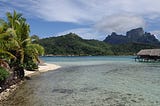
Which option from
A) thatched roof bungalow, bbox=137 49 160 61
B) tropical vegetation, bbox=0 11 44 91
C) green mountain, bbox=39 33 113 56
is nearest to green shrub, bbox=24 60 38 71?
tropical vegetation, bbox=0 11 44 91

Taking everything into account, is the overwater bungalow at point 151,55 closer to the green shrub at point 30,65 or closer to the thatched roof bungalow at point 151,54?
the thatched roof bungalow at point 151,54

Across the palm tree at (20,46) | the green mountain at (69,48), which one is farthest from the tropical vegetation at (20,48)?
the green mountain at (69,48)

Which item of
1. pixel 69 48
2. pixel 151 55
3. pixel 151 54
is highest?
pixel 69 48

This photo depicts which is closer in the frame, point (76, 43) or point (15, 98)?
point (15, 98)

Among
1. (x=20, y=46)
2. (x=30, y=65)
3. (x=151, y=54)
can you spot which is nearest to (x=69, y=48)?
(x=151, y=54)

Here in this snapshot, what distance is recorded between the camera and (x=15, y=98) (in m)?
18.8

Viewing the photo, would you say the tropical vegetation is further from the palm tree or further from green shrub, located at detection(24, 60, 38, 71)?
green shrub, located at detection(24, 60, 38, 71)

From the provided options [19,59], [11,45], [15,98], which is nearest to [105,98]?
[15,98]

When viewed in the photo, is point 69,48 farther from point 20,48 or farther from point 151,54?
point 20,48

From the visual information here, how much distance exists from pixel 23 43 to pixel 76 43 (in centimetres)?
16868

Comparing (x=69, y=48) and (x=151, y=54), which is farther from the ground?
(x=69, y=48)

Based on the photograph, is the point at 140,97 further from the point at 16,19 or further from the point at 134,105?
the point at 16,19

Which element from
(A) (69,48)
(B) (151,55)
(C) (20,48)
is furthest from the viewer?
(A) (69,48)

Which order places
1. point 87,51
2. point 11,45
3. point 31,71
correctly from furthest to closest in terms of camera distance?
point 87,51, point 31,71, point 11,45
